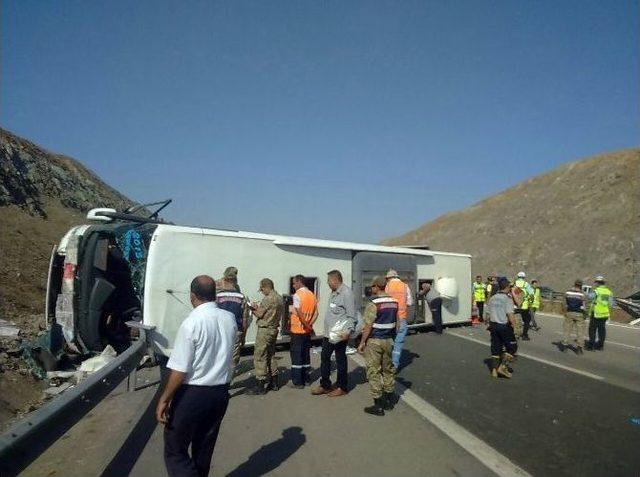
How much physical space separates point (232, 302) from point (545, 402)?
5.10m

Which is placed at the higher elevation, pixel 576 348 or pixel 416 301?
pixel 416 301

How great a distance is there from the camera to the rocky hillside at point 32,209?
1630 cm

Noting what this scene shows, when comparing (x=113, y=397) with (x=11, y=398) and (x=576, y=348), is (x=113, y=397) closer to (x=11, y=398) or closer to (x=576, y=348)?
(x=11, y=398)

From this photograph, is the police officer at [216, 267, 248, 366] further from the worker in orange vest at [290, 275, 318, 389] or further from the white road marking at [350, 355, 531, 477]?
the white road marking at [350, 355, 531, 477]

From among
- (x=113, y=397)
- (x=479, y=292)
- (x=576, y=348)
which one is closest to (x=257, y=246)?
(x=113, y=397)

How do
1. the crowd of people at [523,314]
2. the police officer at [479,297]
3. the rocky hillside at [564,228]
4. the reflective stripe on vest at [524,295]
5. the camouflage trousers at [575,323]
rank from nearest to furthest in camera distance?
1. the crowd of people at [523,314]
2. the camouflage trousers at [575,323]
3. the reflective stripe on vest at [524,295]
4. the police officer at [479,297]
5. the rocky hillside at [564,228]

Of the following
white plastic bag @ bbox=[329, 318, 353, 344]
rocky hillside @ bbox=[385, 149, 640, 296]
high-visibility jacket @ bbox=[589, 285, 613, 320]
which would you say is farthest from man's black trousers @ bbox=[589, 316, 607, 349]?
rocky hillside @ bbox=[385, 149, 640, 296]

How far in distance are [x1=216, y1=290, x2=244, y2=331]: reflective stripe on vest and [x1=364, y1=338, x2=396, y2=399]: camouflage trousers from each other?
6.92ft

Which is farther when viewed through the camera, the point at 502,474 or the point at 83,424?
the point at 83,424

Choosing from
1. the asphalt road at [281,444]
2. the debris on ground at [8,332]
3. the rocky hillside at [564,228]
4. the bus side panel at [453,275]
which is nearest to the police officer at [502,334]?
the asphalt road at [281,444]

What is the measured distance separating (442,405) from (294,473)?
10.2ft

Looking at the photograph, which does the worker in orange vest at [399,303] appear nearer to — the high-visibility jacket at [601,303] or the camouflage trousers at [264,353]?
the camouflage trousers at [264,353]

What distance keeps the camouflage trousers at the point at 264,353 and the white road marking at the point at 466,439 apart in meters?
2.17

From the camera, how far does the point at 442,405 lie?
21.8 ft
